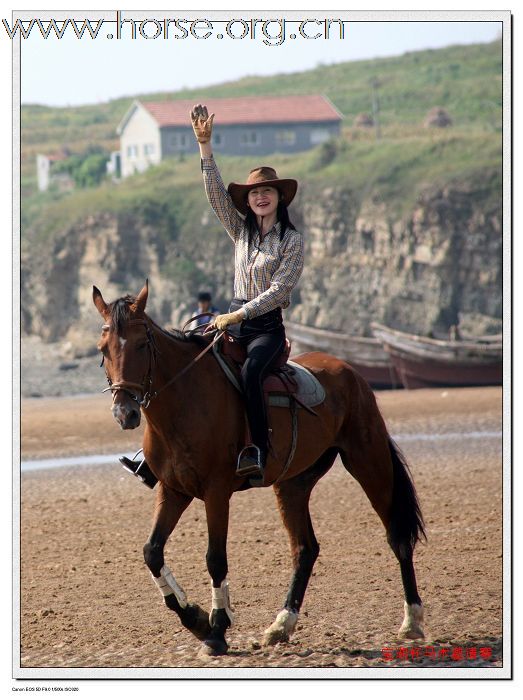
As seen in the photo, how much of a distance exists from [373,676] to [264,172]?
353 centimetres

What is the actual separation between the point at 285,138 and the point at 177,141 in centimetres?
544

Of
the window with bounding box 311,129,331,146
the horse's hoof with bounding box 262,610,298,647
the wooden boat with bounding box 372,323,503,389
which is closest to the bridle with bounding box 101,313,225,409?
the horse's hoof with bounding box 262,610,298,647

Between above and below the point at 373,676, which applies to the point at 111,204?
above

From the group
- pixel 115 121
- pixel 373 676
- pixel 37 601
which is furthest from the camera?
pixel 115 121

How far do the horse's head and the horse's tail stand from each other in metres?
2.47

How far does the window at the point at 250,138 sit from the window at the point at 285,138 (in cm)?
136

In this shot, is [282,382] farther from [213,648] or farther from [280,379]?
[213,648]

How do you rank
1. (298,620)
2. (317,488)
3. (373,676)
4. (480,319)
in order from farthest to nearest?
(480,319) < (317,488) < (298,620) < (373,676)

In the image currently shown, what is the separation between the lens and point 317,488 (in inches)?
607

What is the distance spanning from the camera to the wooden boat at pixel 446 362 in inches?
1270

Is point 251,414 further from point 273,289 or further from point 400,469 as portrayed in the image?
point 400,469

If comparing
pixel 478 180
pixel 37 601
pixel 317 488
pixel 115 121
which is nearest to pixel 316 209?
pixel 478 180

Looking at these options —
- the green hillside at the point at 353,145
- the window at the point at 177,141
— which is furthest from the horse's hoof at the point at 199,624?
the window at the point at 177,141

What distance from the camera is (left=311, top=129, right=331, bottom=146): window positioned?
58875mm
